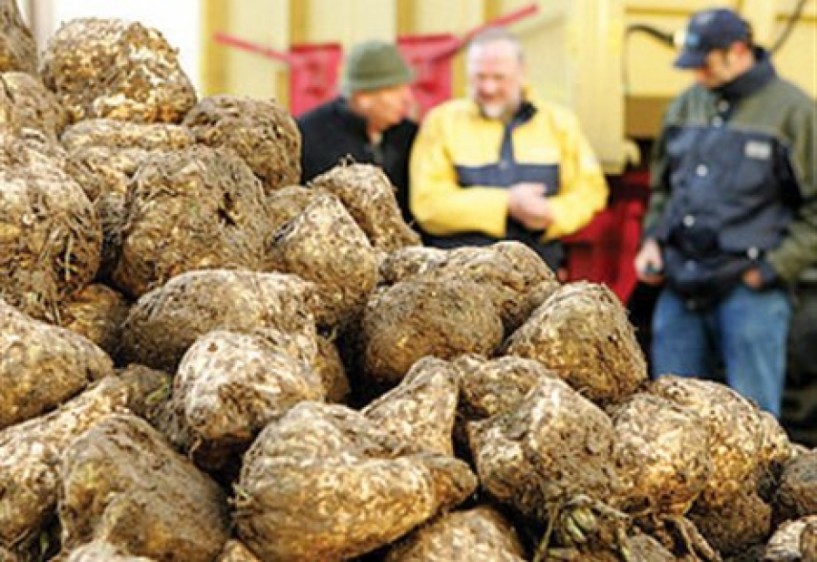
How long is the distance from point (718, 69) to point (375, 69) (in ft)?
4.16

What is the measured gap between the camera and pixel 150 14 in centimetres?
664

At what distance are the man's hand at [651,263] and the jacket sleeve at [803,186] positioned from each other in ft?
1.48

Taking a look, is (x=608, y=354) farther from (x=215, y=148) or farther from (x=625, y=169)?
(x=625, y=169)

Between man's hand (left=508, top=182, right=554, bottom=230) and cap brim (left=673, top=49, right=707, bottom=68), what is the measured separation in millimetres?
792

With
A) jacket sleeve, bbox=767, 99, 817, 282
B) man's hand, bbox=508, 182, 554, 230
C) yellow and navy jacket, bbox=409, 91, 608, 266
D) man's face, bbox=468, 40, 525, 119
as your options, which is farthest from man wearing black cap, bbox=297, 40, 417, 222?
jacket sleeve, bbox=767, 99, 817, 282

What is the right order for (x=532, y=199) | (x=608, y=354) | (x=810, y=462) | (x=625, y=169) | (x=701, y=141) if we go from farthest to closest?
(x=625, y=169) → (x=701, y=141) → (x=532, y=199) → (x=810, y=462) → (x=608, y=354)

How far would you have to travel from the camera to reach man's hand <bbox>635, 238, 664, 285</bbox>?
643 cm

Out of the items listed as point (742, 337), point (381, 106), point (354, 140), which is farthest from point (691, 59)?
point (354, 140)

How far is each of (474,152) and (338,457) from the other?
13.3 ft

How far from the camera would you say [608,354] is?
97.1 inches

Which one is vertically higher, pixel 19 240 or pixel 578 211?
pixel 19 240

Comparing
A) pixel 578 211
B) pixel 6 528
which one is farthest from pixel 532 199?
pixel 6 528

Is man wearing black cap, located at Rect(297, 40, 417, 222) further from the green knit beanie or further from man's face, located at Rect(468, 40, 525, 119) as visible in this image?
man's face, located at Rect(468, 40, 525, 119)

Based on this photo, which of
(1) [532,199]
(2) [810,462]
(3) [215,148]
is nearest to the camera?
(2) [810,462]
